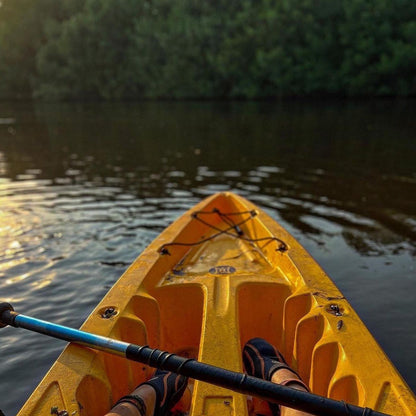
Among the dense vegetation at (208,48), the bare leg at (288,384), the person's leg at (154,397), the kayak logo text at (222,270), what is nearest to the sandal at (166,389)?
the person's leg at (154,397)

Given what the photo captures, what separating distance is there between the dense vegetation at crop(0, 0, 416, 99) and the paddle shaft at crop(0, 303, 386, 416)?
34.1 m

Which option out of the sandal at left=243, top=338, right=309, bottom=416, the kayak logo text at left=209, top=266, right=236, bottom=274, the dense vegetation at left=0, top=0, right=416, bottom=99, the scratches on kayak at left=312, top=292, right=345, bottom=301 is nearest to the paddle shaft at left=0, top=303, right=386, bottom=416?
the sandal at left=243, top=338, right=309, bottom=416

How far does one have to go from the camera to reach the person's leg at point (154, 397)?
2.48m

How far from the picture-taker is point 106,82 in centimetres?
4550

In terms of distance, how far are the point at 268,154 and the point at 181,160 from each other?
2.89m

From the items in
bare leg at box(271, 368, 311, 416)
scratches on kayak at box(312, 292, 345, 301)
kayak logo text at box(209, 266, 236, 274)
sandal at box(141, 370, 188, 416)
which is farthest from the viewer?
kayak logo text at box(209, 266, 236, 274)

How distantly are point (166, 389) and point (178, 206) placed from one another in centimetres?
578

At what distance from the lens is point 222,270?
4.33m

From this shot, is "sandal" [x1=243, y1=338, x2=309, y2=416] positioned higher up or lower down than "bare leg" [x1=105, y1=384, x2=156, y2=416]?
lower down

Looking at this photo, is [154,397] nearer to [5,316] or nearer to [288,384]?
[288,384]

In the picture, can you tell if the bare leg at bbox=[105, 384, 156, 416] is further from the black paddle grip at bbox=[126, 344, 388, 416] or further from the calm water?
the calm water

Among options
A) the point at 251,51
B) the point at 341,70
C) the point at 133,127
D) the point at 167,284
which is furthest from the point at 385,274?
the point at 251,51

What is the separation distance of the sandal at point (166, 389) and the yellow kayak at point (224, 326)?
26cm

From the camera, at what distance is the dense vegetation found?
32656 mm
